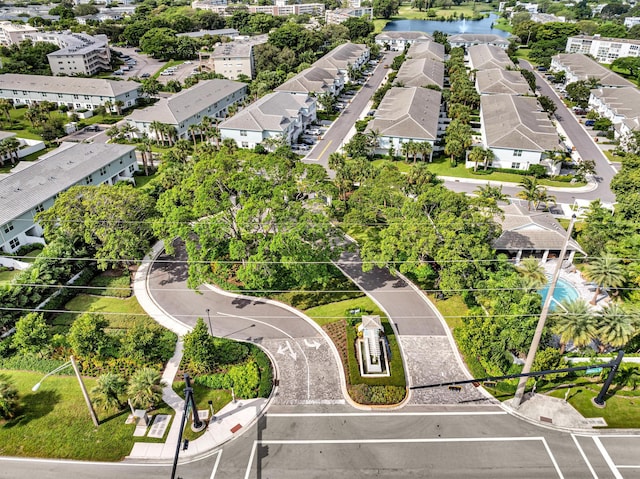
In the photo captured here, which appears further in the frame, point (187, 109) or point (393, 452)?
point (187, 109)

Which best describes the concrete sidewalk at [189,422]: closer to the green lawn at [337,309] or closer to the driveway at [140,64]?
the green lawn at [337,309]

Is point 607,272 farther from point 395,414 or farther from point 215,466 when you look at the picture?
point 215,466

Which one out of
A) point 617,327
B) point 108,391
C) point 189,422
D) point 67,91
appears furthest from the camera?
point 67,91

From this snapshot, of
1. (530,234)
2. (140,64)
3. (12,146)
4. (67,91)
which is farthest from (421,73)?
(140,64)

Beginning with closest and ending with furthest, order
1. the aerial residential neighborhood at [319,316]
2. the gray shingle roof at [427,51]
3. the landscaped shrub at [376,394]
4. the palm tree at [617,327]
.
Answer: the aerial residential neighborhood at [319,316] → the landscaped shrub at [376,394] → the palm tree at [617,327] → the gray shingle roof at [427,51]

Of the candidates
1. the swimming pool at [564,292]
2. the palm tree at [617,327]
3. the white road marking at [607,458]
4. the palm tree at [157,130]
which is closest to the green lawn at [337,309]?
the swimming pool at [564,292]

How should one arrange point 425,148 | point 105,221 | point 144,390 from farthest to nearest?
point 425,148 → point 105,221 → point 144,390

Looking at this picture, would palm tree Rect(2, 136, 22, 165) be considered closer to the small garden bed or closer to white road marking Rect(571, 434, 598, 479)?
the small garden bed
